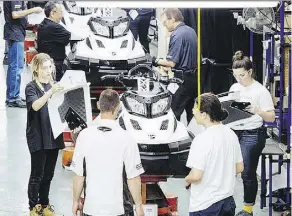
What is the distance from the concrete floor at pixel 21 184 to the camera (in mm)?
8672

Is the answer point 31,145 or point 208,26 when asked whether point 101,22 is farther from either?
point 31,145

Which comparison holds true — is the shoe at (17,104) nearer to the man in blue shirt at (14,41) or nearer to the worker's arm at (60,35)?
the man in blue shirt at (14,41)

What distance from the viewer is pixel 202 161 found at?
6332 mm

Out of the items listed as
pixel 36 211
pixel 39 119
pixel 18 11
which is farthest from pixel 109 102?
pixel 18 11

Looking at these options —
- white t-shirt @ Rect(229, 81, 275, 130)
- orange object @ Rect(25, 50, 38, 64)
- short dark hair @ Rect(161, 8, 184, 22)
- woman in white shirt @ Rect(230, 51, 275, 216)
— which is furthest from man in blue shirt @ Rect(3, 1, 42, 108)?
white t-shirt @ Rect(229, 81, 275, 130)

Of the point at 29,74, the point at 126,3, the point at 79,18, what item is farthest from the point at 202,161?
the point at 29,74

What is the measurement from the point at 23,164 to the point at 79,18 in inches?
146

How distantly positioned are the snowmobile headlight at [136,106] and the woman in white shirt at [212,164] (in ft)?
5.00

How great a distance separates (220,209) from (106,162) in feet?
3.27

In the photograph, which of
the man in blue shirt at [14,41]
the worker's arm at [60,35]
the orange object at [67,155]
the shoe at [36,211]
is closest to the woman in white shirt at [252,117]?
the shoe at [36,211]

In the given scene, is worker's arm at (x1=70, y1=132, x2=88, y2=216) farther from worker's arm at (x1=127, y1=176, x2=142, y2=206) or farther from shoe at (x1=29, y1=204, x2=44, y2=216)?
shoe at (x1=29, y1=204, x2=44, y2=216)

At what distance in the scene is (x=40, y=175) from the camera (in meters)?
7.88

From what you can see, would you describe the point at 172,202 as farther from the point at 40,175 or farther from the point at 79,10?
the point at 79,10

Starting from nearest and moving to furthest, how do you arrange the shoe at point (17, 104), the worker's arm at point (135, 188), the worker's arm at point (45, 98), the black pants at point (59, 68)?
the worker's arm at point (135, 188) < the worker's arm at point (45, 98) < the black pants at point (59, 68) < the shoe at point (17, 104)
